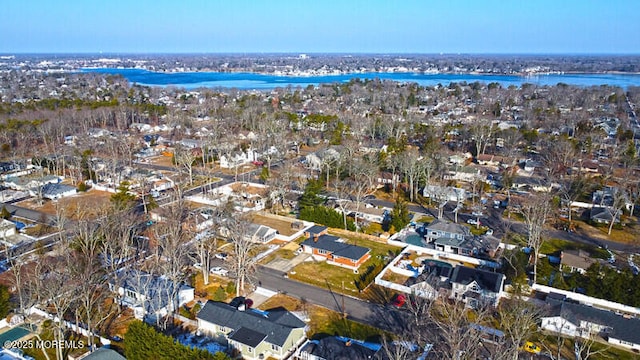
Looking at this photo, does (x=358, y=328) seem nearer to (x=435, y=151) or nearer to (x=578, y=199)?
(x=578, y=199)

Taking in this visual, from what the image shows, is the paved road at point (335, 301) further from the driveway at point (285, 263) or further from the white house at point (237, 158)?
the white house at point (237, 158)

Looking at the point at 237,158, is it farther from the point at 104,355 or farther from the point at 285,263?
the point at 104,355

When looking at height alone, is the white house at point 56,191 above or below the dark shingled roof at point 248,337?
above

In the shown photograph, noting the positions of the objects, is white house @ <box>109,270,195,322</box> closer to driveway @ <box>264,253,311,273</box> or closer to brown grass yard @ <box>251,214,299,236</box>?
driveway @ <box>264,253,311,273</box>

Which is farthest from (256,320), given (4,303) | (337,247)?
(4,303)

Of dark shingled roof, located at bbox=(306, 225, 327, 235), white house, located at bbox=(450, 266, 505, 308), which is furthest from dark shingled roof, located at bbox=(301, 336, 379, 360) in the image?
dark shingled roof, located at bbox=(306, 225, 327, 235)

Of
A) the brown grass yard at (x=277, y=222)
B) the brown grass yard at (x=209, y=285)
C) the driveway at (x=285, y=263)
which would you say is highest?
the brown grass yard at (x=277, y=222)

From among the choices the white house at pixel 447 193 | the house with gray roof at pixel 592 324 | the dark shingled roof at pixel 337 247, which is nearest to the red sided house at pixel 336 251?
the dark shingled roof at pixel 337 247

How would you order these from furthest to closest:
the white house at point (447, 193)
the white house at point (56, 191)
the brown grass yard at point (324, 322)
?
the white house at point (56, 191) → the white house at point (447, 193) → the brown grass yard at point (324, 322)
